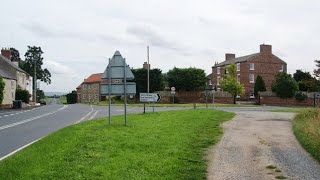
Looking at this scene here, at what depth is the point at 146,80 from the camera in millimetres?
84875

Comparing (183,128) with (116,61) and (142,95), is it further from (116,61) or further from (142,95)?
(142,95)

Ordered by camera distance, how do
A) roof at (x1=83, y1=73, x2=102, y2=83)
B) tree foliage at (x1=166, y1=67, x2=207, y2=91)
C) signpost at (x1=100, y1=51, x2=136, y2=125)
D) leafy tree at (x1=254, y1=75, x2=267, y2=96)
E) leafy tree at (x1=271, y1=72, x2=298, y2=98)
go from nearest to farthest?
1. signpost at (x1=100, y1=51, x2=136, y2=125)
2. leafy tree at (x1=271, y1=72, x2=298, y2=98)
3. leafy tree at (x1=254, y1=75, x2=267, y2=96)
4. tree foliage at (x1=166, y1=67, x2=207, y2=91)
5. roof at (x1=83, y1=73, x2=102, y2=83)

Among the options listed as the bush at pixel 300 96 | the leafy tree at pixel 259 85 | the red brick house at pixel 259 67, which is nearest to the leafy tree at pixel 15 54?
the red brick house at pixel 259 67

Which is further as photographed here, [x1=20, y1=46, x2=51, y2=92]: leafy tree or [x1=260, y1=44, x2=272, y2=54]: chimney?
[x1=20, y1=46, x2=51, y2=92]: leafy tree

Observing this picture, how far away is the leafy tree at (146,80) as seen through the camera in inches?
3359

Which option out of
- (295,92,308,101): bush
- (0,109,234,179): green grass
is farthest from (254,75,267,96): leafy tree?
(0,109,234,179): green grass

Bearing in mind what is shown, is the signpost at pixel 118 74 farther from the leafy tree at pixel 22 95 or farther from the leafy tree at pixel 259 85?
the leafy tree at pixel 259 85

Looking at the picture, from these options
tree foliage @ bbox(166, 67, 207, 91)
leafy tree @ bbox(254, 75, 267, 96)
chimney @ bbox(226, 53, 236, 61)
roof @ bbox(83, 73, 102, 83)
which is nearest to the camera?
leafy tree @ bbox(254, 75, 267, 96)

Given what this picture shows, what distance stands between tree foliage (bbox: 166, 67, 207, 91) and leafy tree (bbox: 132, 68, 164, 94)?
281 centimetres

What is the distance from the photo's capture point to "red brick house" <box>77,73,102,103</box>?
5168 inches

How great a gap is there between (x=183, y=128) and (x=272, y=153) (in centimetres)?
609

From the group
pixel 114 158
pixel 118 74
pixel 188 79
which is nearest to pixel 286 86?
pixel 188 79

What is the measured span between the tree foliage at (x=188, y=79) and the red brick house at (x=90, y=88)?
4545cm

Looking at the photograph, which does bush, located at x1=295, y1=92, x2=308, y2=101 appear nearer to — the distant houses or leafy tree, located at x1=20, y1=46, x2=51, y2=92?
the distant houses
